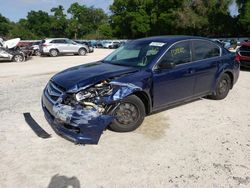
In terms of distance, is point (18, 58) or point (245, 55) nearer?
point (245, 55)

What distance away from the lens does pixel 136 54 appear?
6.02 meters

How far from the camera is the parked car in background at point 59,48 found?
2391 centimetres

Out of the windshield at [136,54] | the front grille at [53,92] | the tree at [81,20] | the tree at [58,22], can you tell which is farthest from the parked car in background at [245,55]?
the tree at [58,22]

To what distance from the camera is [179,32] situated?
172ft

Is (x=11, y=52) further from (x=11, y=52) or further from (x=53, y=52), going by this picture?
(x=53, y=52)

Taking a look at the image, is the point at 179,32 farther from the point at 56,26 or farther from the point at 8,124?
the point at 8,124

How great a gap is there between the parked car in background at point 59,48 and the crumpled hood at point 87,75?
1924cm

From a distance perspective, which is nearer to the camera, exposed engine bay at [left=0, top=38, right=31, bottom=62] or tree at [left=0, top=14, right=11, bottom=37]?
exposed engine bay at [left=0, top=38, right=31, bottom=62]

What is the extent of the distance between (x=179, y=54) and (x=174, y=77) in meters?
0.56

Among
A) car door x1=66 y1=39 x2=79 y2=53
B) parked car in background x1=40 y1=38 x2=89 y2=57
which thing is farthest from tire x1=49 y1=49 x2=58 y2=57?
car door x1=66 y1=39 x2=79 y2=53

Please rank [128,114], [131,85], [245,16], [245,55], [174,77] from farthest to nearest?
[245,16]
[245,55]
[174,77]
[128,114]
[131,85]

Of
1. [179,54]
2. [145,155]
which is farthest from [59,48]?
[145,155]

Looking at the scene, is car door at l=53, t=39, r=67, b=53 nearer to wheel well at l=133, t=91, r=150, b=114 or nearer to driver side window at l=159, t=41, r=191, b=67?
driver side window at l=159, t=41, r=191, b=67

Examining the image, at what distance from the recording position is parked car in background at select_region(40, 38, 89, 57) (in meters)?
23.9
